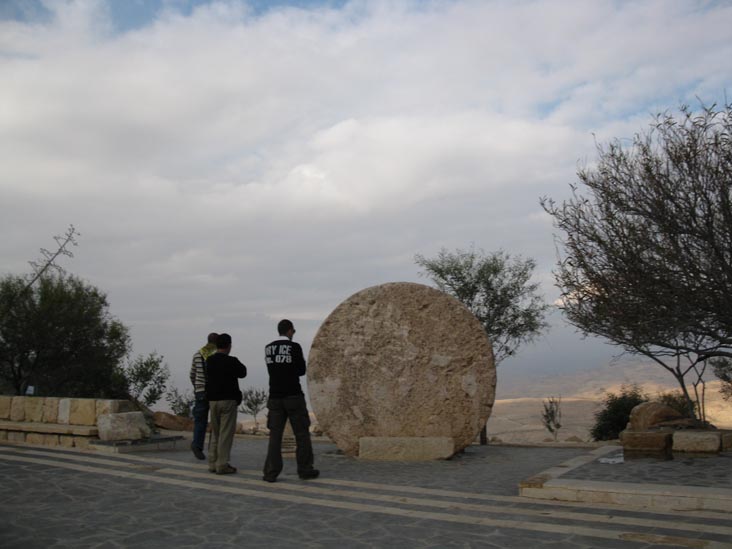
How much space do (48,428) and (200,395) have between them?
3.18 metres

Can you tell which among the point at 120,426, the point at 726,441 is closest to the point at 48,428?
the point at 120,426

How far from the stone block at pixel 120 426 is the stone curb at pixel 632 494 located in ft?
21.9

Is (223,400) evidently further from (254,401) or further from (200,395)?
(254,401)

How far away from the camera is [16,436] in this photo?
11172 mm

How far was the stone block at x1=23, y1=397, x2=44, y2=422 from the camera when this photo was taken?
1143 cm

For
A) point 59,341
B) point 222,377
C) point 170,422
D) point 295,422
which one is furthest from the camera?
point 59,341

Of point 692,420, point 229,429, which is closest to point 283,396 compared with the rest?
point 229,429

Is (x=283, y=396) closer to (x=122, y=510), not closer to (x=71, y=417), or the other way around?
(x=122, y=510)

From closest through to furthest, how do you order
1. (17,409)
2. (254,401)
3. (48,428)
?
(48,428) < (17,409) < (254,401)

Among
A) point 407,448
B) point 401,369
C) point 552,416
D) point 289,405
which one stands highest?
point 401,369

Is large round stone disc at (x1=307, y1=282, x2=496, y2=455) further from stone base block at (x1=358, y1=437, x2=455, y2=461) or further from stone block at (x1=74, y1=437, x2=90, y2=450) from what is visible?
stone block at (x1=74, y1=437, x2=90, y2=450)

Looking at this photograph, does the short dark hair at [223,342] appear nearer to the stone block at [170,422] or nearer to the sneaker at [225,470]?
the sneaker at [225,470]

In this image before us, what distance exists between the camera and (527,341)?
16281mm

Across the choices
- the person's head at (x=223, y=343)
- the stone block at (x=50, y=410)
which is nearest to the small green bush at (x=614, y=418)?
the person's head at (x=223, y=343)
